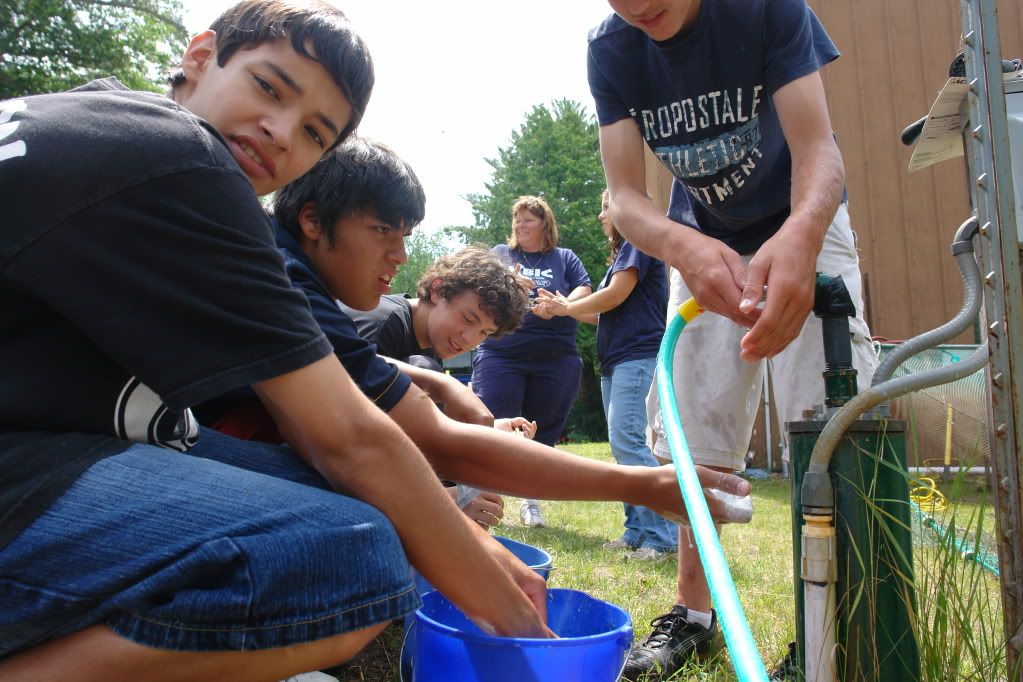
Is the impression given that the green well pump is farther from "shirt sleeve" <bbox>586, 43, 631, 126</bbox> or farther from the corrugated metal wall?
the corrugated metal wall

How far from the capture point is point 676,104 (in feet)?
6.40

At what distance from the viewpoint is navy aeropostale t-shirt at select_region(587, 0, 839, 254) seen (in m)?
1.79

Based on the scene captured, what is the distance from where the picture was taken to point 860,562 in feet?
3.93

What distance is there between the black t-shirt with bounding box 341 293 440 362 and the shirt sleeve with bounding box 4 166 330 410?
1.51 meters

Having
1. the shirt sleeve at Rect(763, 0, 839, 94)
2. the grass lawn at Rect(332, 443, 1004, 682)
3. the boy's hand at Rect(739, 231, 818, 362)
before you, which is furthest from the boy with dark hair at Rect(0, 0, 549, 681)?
the shirt sleeve at Rect(763, 0, 839, 94)

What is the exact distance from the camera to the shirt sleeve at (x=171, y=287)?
939mm

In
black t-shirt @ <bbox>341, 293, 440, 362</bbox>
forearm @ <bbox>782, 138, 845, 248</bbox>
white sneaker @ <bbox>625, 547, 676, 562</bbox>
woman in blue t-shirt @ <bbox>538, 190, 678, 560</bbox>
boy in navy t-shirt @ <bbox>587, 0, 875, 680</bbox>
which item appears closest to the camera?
forearm @ <bbox>782, 138, 845, 248</bbox>

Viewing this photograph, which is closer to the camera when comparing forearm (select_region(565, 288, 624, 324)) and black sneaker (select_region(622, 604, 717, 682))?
black sneaker (select_region(622, 604, 717, 682))

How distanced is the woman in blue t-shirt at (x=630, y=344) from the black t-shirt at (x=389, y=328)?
1171 mm

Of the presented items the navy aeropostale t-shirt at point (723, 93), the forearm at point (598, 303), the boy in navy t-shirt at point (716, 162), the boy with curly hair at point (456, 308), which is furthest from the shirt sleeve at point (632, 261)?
the navy aeropostale t-shirt at point (723, 93)

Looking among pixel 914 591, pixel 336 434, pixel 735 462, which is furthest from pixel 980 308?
pixel 336 434

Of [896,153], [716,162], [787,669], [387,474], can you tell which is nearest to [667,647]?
[787,669]

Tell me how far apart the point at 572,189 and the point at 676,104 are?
2302cm

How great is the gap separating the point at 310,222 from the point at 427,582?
884 millimetres
